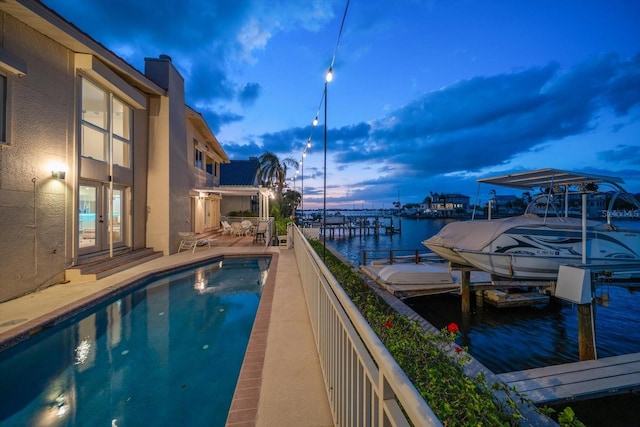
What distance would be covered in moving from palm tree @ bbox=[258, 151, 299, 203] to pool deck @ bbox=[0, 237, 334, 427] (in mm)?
18612

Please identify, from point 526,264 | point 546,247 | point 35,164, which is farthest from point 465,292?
point 35,164

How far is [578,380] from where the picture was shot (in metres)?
4.71

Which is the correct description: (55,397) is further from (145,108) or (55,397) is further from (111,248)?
(145,108)

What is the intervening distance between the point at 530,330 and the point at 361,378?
929cm

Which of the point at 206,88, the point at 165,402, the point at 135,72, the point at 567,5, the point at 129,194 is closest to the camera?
the point at 165,402

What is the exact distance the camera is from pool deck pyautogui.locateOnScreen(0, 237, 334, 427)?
7.43 feet

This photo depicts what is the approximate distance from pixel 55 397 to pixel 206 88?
108ft

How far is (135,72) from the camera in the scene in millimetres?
8688

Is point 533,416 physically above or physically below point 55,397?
below

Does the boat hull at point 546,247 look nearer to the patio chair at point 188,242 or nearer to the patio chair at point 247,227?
the patio chair at point 188,242

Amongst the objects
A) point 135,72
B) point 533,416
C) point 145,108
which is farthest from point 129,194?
point 533,416

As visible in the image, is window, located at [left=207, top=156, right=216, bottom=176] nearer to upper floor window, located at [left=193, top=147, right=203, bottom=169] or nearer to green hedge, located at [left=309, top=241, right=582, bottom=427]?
upper floor window, located at [left=193, top=147, right=203, bottom=169]

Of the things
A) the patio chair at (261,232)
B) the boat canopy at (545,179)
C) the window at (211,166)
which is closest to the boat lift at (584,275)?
the boat canopy at (545,179)

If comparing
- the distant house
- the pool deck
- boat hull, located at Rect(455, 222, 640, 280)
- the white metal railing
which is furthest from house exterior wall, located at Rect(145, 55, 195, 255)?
the distant house
